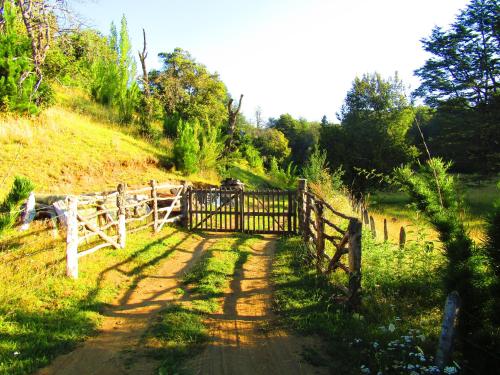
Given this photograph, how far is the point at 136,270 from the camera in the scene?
7570 mm

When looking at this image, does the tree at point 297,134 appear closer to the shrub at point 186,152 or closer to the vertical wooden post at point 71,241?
the shrub at point 186,152

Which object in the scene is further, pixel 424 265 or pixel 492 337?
pixel 424 265

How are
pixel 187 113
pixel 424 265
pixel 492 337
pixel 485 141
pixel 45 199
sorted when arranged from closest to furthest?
pixel 492 337 → pixel 424 265 → pixel 45 199 → pixel 485 141 → pixel 187 113

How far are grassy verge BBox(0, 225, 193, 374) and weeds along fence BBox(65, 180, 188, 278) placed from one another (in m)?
0.35

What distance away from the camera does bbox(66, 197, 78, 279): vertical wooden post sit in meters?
6.32

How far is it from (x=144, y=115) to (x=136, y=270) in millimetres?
14510

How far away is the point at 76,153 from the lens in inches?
560

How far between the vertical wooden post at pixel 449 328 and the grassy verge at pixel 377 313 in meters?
0.21

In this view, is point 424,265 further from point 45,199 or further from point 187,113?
point 187,113

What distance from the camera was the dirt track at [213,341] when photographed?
3916mm

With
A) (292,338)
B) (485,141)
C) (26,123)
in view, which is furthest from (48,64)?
(485,141)

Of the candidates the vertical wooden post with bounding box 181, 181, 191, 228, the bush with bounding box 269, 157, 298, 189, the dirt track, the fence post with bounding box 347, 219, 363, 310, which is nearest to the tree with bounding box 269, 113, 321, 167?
the bush with bounding box 269, 157, 298, 189

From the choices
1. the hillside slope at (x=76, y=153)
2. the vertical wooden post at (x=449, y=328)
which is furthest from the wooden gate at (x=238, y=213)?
the vertical wooden post at (x=449, y=328)

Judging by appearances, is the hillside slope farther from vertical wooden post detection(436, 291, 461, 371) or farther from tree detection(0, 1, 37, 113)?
vertical wooden post detection(436, 291, 461, 371)
